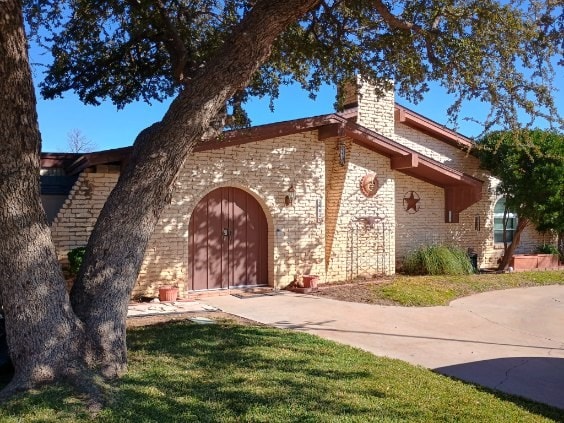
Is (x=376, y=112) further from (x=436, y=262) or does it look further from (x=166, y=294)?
(x=166, y=294)

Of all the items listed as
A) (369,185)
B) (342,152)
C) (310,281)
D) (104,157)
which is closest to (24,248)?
(104,157)

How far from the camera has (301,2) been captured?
18.7 feet

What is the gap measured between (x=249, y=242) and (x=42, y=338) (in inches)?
290

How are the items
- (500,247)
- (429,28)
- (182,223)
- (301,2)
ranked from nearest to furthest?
(301,2) → (429,28) → (182,223) → (500,247)

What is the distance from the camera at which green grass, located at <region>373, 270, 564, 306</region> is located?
35.3 ft

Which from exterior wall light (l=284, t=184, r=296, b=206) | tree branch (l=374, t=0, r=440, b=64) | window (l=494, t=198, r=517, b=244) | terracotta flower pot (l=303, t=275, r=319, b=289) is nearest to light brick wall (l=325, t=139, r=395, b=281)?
terracotta flower pot (l=303, t=275, r=319, b=289)

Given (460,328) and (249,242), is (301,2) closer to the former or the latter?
(460,328)

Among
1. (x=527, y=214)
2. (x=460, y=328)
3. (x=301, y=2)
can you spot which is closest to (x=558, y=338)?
(x=460, y=328)

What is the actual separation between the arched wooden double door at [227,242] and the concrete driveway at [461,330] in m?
0.84

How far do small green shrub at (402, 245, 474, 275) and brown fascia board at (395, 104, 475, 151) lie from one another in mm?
3372

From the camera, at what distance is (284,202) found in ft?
39.8

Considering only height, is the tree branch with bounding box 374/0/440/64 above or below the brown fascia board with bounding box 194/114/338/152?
above

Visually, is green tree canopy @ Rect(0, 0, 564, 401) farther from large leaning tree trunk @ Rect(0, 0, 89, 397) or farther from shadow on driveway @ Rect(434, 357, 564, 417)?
shadow on driveway @ Rect(434, 357, 564, 417)

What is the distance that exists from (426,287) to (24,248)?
906 centimetres
